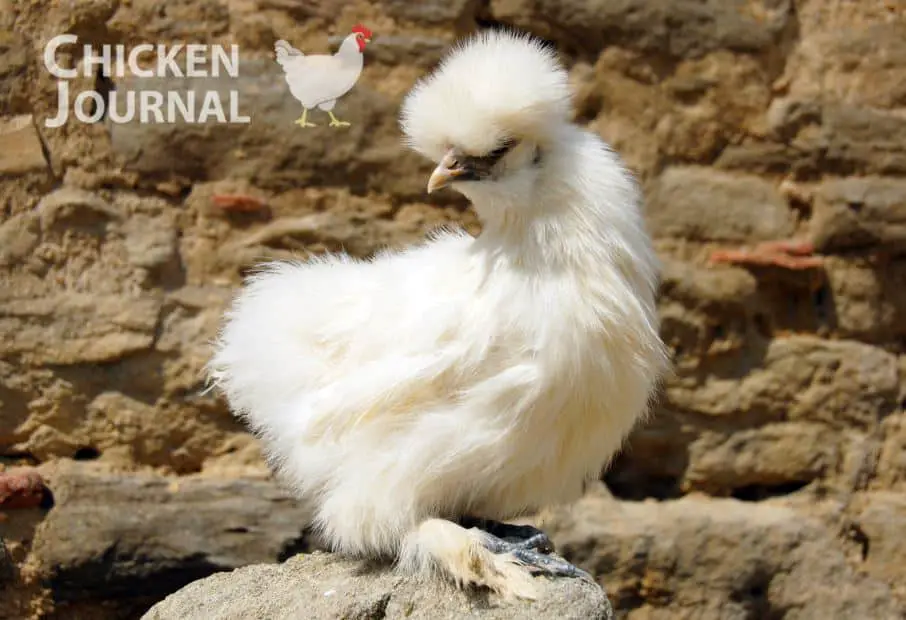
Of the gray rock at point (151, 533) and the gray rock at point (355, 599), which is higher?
the gray rock at point (355, 599)

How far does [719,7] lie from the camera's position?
144 inches

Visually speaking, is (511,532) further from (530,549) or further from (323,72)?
(323,72)

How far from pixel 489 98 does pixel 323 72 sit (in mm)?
1412

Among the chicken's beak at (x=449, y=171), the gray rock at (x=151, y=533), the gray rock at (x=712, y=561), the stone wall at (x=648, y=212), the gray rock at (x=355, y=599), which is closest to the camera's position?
the gray rock at (x=355, y=599)

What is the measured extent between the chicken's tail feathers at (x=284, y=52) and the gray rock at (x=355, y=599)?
173 centimetres

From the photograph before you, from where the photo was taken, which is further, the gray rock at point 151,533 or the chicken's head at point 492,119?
the gray rock at point 151,533

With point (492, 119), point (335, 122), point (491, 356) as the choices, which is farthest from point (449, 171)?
point (335, 122)

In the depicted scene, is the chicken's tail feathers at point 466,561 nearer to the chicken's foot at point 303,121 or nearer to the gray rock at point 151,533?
the gray rock at point 151,533

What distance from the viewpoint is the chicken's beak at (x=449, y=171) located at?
7.19 ft

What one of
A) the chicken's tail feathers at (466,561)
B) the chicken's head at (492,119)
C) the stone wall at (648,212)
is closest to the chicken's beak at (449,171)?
the chicken's head at (492,119)

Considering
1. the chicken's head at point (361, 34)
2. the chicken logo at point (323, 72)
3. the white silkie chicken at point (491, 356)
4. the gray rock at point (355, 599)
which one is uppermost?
the chicken's head at point (361, 34)

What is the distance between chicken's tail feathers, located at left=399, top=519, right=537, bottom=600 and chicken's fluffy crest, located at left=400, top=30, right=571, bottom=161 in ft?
2.59

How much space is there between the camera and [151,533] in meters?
3.16

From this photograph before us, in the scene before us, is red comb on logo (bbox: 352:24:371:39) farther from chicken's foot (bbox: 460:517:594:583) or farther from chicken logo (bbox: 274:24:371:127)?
chicken's foot (bbox: 460:517:594:583)
